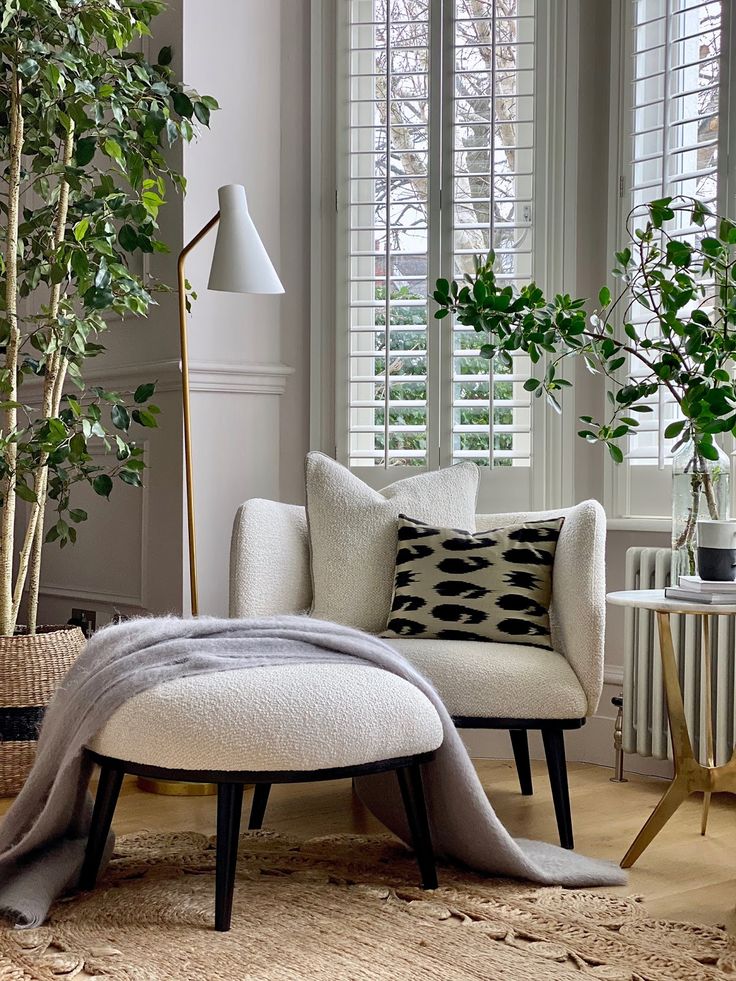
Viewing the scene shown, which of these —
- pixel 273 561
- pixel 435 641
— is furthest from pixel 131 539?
pixel 435 641

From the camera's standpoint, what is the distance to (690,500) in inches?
111

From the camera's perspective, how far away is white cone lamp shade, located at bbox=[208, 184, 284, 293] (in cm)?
299

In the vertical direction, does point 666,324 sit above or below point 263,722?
above

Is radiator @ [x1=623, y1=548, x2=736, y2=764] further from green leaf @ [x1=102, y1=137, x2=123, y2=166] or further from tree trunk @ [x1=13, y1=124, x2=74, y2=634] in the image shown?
green leaf @ [x1=102, y1=137, x2=123, y2=166]

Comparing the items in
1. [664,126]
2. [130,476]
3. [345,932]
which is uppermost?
[664,126]

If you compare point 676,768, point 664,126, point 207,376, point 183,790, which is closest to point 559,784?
point 676,768

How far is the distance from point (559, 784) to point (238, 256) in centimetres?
152

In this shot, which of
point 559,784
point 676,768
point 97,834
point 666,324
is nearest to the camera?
point 97,834

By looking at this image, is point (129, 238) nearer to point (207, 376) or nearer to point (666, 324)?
point (207, 376)

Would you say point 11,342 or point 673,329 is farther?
point 11,342

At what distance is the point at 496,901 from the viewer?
2195mm

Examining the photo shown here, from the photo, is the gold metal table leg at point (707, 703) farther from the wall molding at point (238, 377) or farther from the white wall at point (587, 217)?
the wall molding at point (238, 377)

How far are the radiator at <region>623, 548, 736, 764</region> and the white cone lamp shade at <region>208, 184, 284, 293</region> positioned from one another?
4.09ft

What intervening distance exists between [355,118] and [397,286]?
0.55 metres
